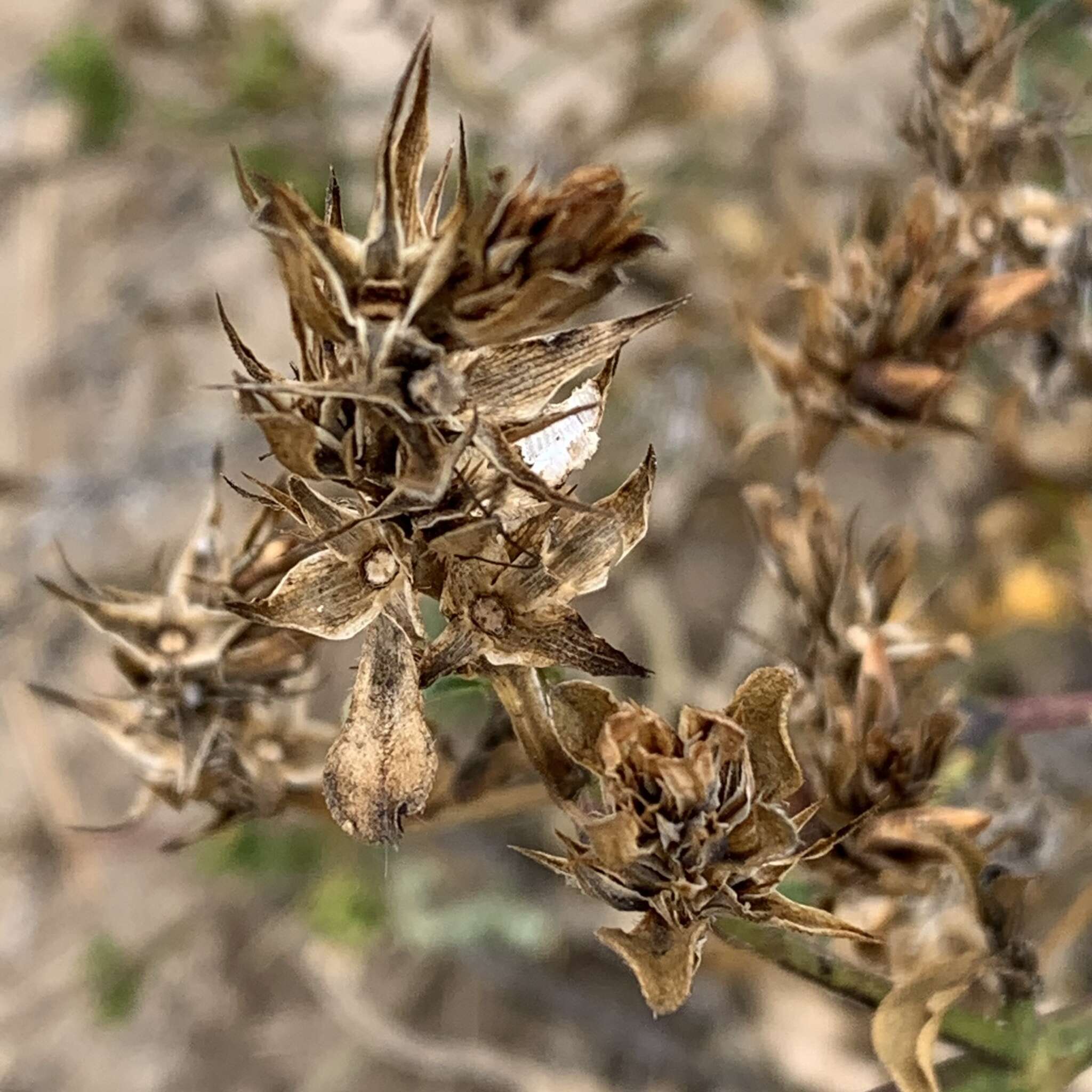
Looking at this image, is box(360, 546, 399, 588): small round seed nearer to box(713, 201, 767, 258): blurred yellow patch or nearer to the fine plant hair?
the fine plant hair

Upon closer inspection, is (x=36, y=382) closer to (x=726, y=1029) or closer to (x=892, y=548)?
(x=726, y=1029)

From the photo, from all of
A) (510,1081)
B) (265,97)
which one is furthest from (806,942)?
(265,97)

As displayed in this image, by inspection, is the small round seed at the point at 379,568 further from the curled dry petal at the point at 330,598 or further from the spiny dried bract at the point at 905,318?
the spiny dried bract at the point at 905,318

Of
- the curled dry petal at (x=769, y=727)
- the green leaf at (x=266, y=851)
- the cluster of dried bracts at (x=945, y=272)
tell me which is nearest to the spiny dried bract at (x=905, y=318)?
the cluster of dried bracts at (x=945, y=272)

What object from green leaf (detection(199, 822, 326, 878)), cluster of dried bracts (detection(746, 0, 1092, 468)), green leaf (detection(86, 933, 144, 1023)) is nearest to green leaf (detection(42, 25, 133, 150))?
green leaf (detection(199, 822, 326, 878))

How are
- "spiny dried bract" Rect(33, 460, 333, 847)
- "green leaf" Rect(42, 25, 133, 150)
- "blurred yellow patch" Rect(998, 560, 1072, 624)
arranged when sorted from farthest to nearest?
"green leaf" Rect(42, 25, 133, 150) < "blurred yellow patch" Rect(998, 560, 1072, 624) < "spiny dried bract" Rect(33, 460, 333, 847)

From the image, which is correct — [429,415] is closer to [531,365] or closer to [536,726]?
[531,365]

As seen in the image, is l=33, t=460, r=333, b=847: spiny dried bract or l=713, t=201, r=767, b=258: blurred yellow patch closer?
l=33, t=460, r=333, b=847: spiny dried bract
